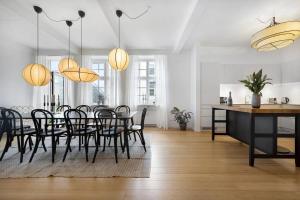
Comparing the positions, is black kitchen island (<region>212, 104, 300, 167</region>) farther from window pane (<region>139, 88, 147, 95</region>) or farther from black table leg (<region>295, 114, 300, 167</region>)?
window pane (<region>139, 88, 147, 95</region>)

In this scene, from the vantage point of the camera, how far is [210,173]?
2.75 meters

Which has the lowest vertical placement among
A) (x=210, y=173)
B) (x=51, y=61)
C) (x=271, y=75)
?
(x=210, y=173)

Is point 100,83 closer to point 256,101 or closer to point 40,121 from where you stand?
point 40,121

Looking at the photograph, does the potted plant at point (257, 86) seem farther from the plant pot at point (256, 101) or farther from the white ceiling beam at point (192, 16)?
the white ceiling beam at point (192, 16)

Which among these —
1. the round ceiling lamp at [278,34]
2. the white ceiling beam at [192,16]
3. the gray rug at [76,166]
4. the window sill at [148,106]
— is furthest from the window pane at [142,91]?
the round ceiling lamp at [278,34]

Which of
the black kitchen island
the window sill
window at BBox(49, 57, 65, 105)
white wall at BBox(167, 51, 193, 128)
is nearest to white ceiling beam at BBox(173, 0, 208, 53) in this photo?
white wall at BBox(167, 51, 193, 128)

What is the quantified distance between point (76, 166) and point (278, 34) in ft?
12.3

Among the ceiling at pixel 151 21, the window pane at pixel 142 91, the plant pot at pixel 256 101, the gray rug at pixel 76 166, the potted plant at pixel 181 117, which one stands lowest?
the gray rug at pixel 76 166

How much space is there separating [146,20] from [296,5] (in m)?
2.84

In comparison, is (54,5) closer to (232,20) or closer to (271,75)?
(232,20)

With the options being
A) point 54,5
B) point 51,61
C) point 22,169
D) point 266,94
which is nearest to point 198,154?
point 22,169

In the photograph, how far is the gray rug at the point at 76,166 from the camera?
8.85 feet

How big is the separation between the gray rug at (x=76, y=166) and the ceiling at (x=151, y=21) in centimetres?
266

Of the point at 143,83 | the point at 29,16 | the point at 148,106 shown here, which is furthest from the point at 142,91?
the point at 29,16
